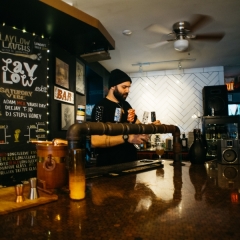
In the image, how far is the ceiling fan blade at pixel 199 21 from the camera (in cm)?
276

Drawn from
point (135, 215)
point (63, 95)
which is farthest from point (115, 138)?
point (63, 95)

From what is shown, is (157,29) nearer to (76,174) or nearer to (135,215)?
(76,174)

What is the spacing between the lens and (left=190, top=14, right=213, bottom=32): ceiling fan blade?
2.76m

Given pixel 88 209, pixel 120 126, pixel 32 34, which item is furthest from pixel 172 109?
pixel 88 209

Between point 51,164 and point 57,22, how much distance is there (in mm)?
1721

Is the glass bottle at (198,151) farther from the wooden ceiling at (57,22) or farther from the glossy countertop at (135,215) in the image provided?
the wooden ceiling at (57,22)

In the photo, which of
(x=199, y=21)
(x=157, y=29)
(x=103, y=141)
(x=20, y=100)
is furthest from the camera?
(x=157, y=29)

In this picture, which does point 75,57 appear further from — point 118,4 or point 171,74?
point 171,74

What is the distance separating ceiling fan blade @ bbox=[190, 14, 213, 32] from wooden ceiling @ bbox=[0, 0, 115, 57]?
3.35ft

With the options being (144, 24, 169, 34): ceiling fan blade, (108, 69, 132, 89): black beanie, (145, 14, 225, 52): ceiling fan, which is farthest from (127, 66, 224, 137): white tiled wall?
(108, 69, 132, 89): black beanie

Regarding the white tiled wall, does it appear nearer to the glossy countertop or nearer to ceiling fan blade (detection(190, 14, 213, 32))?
ceiling fan blade (detection(190, 14, 213, 32))

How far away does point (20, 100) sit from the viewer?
241 cm

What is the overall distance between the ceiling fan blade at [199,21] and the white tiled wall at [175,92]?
214cm

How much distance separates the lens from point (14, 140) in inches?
92.7
